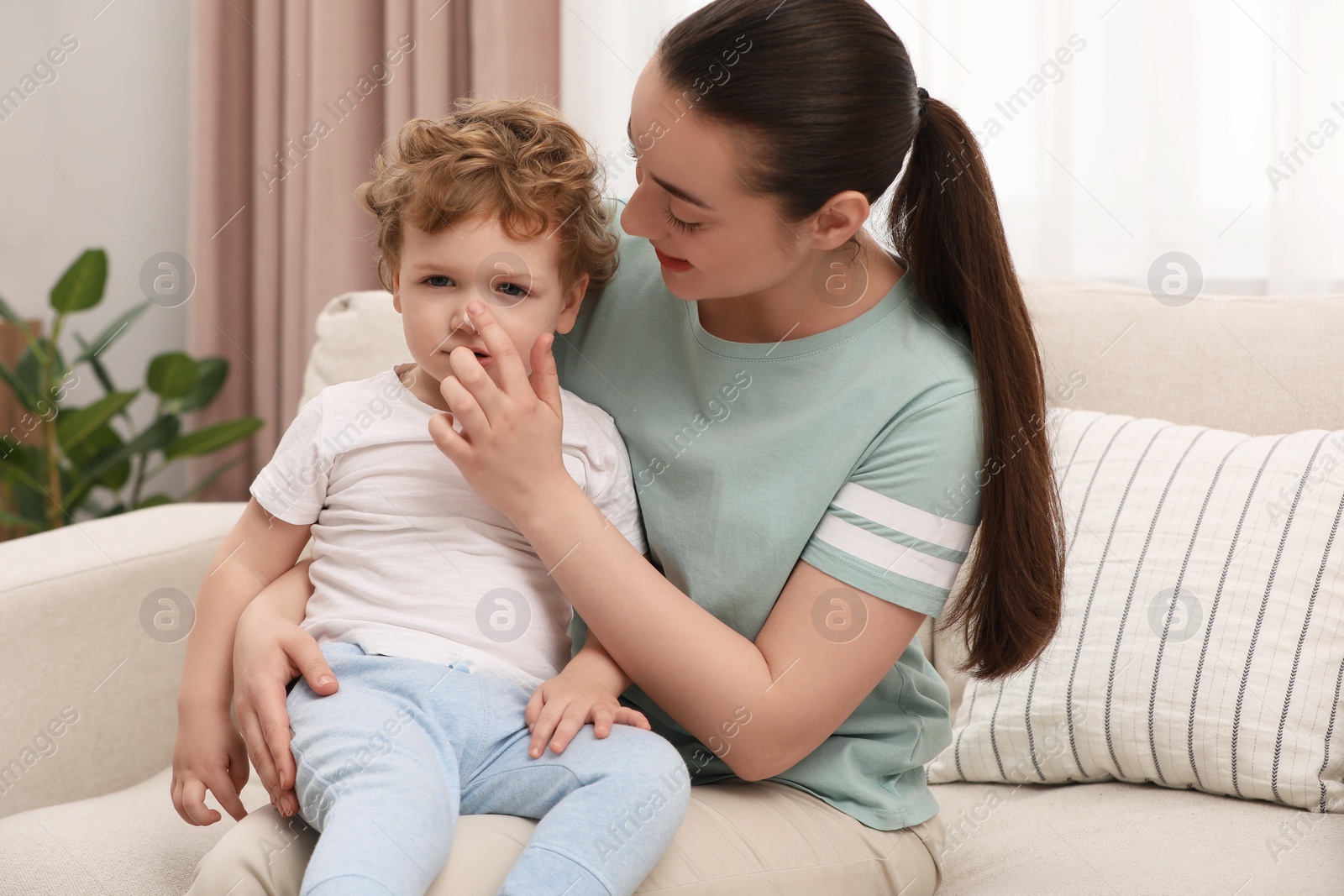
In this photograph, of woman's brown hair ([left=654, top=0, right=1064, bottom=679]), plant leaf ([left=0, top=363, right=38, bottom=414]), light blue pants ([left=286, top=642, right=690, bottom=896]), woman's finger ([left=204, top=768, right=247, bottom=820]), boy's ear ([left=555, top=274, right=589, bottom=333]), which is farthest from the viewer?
plant leaf ([left=0, top=363, right=38, bottom=414])

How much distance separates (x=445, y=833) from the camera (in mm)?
797

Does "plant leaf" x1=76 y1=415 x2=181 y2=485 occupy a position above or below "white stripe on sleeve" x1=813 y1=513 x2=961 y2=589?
below

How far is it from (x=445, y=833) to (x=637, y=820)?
14 cm

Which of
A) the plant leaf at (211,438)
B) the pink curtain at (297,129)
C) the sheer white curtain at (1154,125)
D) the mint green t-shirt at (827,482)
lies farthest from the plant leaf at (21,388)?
the mint green t-shirt at (827,482)

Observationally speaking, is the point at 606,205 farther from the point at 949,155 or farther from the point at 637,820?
the point at 637,820

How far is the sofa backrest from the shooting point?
1.30m

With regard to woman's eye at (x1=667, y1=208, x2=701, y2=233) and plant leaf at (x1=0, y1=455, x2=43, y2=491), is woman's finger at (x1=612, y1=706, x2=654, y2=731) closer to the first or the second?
woman's eye at (x1=667, y1=208, x2=701, y2=233)

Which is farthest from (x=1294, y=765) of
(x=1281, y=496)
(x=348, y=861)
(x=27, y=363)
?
(x=27, y=363)

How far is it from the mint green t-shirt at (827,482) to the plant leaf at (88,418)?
1624mm

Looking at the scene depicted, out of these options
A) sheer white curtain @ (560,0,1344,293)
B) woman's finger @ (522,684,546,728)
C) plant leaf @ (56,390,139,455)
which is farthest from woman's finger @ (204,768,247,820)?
plant leaf @ (56,390,139,455)

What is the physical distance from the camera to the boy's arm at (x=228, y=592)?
100 cm

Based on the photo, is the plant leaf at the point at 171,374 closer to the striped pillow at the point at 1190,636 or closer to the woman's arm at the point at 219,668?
the woman's arm at the point at 219,668

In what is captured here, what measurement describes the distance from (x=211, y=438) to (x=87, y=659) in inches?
46.6

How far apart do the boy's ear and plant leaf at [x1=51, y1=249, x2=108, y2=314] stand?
65.3 inches
